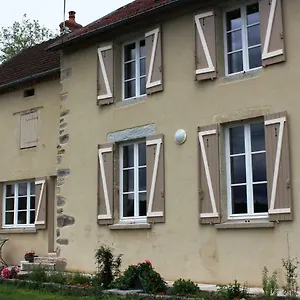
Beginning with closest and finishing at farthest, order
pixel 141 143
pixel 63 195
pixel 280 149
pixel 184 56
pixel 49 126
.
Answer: pixel 280 149 → pixel 184 56 → pixel 141 143 → pixel 63 195 → pixel 49 126

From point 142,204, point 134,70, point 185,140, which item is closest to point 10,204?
point 142,204

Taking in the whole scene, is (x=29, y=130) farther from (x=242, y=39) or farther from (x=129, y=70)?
(x=242, y=39)

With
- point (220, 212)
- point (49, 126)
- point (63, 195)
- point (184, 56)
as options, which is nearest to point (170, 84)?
point (184, 56)

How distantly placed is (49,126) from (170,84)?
4.56 metres

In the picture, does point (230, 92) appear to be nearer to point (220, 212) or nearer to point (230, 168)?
point (230, 168)

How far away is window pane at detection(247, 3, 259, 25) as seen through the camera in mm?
9031

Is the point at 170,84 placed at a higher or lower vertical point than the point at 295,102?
higher

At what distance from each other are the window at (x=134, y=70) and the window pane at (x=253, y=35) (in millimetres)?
2431

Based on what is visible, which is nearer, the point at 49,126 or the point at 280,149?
the point at 280,149

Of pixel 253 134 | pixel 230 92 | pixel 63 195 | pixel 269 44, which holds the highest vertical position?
pixel 269 44

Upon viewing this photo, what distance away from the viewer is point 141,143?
1045 cm

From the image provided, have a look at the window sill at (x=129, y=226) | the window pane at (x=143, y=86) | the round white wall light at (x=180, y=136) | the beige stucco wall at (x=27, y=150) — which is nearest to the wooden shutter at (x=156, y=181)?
the window sill at (x=129, y=226)

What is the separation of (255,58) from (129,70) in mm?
3012

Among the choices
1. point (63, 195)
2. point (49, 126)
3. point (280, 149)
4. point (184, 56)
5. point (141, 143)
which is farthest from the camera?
point (49, 126)
